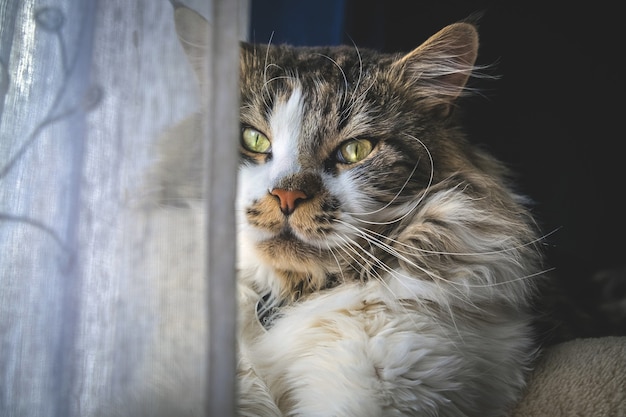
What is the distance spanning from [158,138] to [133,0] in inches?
7.2

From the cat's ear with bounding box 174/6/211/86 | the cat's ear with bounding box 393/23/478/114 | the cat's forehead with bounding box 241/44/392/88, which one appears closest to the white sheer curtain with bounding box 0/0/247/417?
the cat's ear with bounding box 174/6/211/86

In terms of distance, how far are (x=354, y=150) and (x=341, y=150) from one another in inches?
1.2

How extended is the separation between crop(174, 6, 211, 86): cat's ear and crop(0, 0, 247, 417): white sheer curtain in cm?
4

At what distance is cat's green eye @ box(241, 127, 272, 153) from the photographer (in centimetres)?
117

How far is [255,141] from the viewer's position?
1.18 meters

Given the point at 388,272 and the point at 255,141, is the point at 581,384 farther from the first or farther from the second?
the point at 255,141

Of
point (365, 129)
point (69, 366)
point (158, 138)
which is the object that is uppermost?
point (365, 129)

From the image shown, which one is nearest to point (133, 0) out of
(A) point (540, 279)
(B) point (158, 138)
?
(B) point (158, 138)

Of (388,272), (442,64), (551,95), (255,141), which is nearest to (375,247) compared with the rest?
(388,272)

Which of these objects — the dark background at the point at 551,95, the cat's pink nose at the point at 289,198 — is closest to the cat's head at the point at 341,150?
the cat's pink nose at the point at 289,198

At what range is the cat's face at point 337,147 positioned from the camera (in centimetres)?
103

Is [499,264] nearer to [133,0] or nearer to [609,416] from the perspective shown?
[609,416]

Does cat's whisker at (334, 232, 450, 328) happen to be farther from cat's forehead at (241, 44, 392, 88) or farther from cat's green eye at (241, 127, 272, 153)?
cat's forehead at (241, 44, 392, 88)

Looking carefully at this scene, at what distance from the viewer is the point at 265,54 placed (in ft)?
4.24
